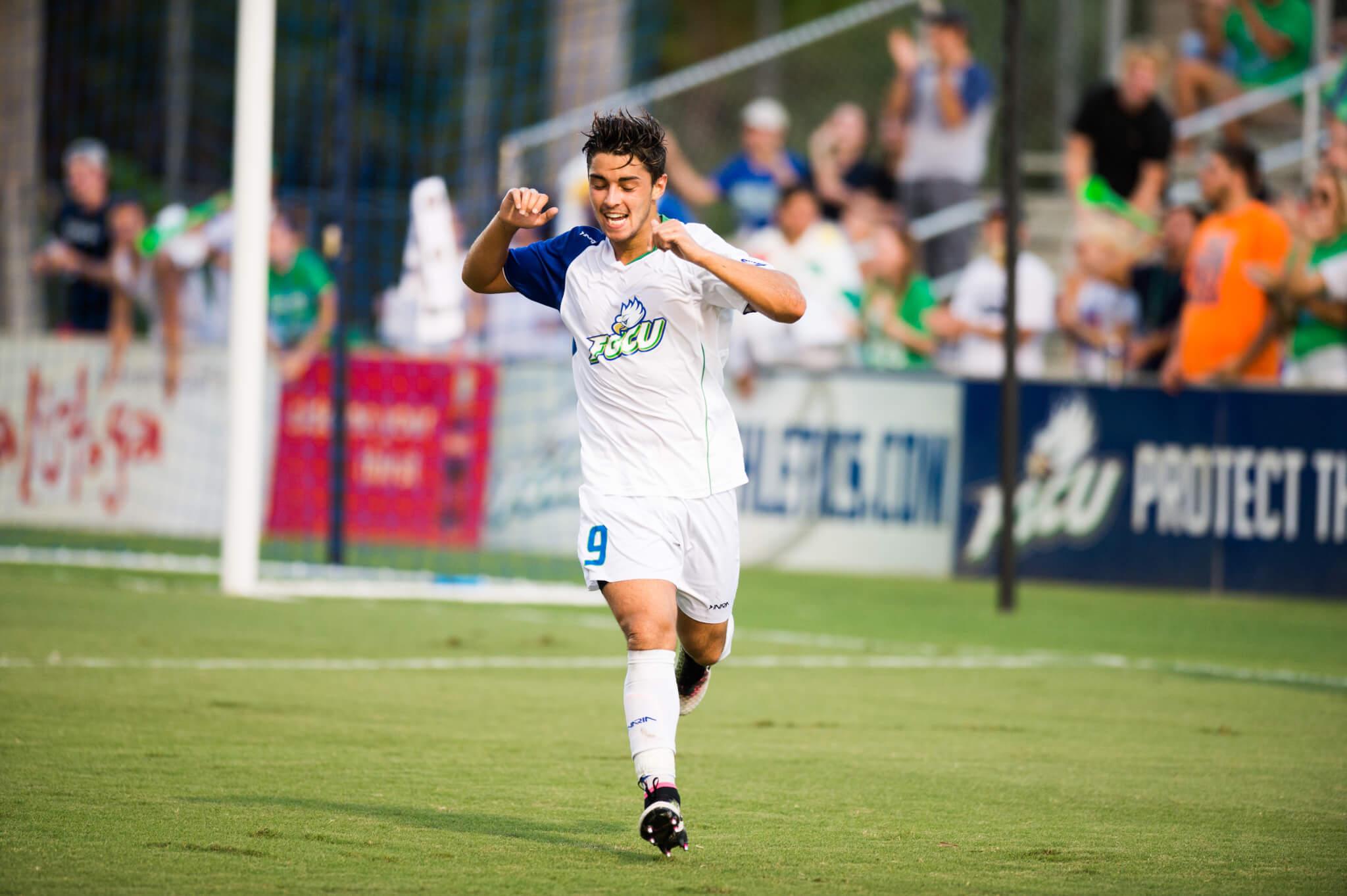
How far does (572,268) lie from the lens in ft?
19.4

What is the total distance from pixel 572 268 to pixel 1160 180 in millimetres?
10967

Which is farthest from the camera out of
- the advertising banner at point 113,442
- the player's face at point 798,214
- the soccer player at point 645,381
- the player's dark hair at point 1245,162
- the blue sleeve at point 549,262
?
the advertising banner at point 113,442

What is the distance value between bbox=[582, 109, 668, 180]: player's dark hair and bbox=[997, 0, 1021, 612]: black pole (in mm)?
6896

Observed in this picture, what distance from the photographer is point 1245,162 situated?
45.5 ft

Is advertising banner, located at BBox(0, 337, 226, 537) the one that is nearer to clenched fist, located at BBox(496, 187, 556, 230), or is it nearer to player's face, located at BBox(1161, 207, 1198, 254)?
player's face, located at BBox(1161, 207, 1198, 254)

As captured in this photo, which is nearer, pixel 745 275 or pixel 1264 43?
pixel 745 275

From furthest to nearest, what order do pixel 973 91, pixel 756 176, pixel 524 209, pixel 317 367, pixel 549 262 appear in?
pixel 756 176
pixel 973 91
pixel 317 367
pixel 549 262
pixel 524 209

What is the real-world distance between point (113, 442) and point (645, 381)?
38.8 feet

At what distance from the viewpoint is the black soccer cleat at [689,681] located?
640cm

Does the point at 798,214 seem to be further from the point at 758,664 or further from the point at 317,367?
the point at 758,664

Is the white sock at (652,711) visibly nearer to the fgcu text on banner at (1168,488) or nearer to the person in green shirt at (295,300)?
the fgcu text on banner at (1168,488)

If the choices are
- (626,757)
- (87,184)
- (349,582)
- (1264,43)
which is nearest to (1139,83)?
(1264,43)

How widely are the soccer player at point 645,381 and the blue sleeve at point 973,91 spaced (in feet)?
36.6

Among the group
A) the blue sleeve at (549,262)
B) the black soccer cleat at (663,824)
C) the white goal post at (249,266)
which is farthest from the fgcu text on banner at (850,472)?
the black soccer cleat at (663,824)
